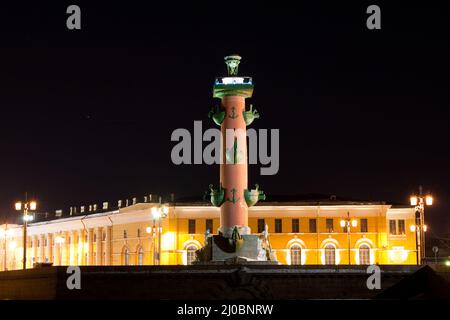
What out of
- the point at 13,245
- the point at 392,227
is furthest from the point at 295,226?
the point at 13,245

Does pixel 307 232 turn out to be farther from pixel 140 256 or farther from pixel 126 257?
pixel 126 257

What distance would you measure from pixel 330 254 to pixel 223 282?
43.0m

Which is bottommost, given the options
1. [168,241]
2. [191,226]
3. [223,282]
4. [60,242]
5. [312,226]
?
[223,282]

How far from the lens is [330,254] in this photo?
83938 millimetres

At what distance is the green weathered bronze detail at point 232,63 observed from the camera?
4984 centimetres

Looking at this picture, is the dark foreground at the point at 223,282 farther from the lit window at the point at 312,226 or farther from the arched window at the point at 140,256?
the arched window at the point at 140,256

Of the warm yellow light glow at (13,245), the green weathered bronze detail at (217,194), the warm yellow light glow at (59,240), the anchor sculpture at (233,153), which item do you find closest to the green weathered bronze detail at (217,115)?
the anchor sculpture at (233,153)

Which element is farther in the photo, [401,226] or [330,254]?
[401,226]

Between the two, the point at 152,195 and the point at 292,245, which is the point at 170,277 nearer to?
the point at 292,245

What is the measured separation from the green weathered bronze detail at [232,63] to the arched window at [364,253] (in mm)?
36798
